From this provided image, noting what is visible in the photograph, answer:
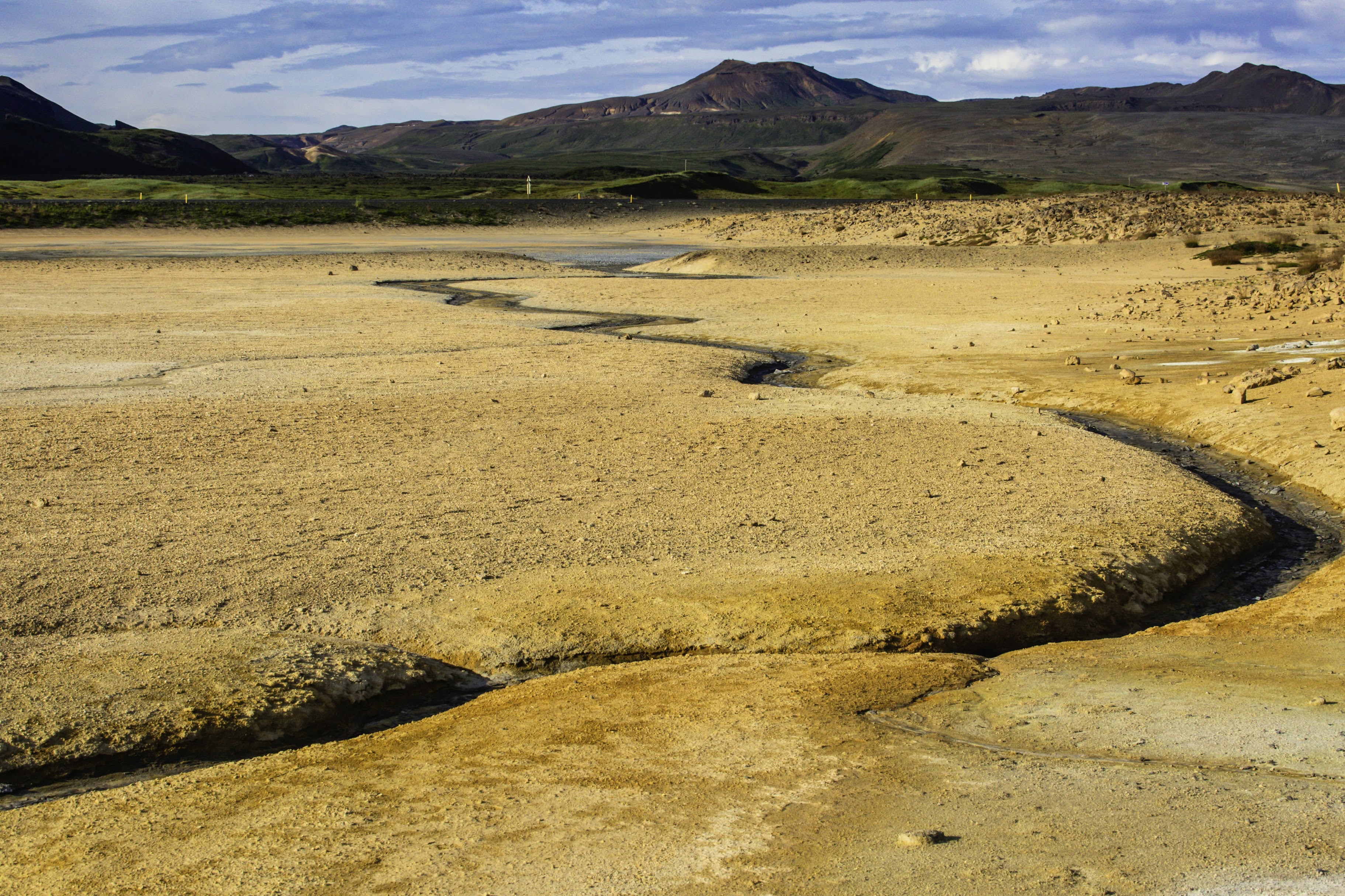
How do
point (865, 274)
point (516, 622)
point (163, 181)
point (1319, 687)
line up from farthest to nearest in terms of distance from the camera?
point (163, 181)
point (865, 274)
point (516, 622)
point (1319, 687)

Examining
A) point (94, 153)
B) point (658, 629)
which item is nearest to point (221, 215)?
point (658, 629)

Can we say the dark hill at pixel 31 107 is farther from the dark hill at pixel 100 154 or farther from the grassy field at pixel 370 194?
the grassy field at pixel 370 194

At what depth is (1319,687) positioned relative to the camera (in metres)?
5.48

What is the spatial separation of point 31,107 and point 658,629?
207m

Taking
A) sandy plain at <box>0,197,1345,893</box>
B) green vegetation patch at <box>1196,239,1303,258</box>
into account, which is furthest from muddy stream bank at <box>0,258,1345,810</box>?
green vegetation patch at <box>1196,239,1303,258</box>

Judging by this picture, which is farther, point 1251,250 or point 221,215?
point 221,215

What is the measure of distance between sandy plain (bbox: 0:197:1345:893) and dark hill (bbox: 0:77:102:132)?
7124 inches

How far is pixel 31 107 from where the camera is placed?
18200 cm

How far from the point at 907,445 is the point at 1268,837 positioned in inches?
261

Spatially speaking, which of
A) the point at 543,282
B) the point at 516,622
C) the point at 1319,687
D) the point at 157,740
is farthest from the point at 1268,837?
the point at 543,282

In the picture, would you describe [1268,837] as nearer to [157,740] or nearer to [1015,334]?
[157,740]

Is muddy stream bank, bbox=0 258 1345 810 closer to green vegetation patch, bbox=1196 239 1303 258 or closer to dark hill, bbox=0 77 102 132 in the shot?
green vegetation patch, bbox=1196 239 1303 258

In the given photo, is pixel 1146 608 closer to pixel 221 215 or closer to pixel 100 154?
pixel 221 215

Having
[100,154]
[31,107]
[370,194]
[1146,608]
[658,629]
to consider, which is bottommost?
[1146,608]
